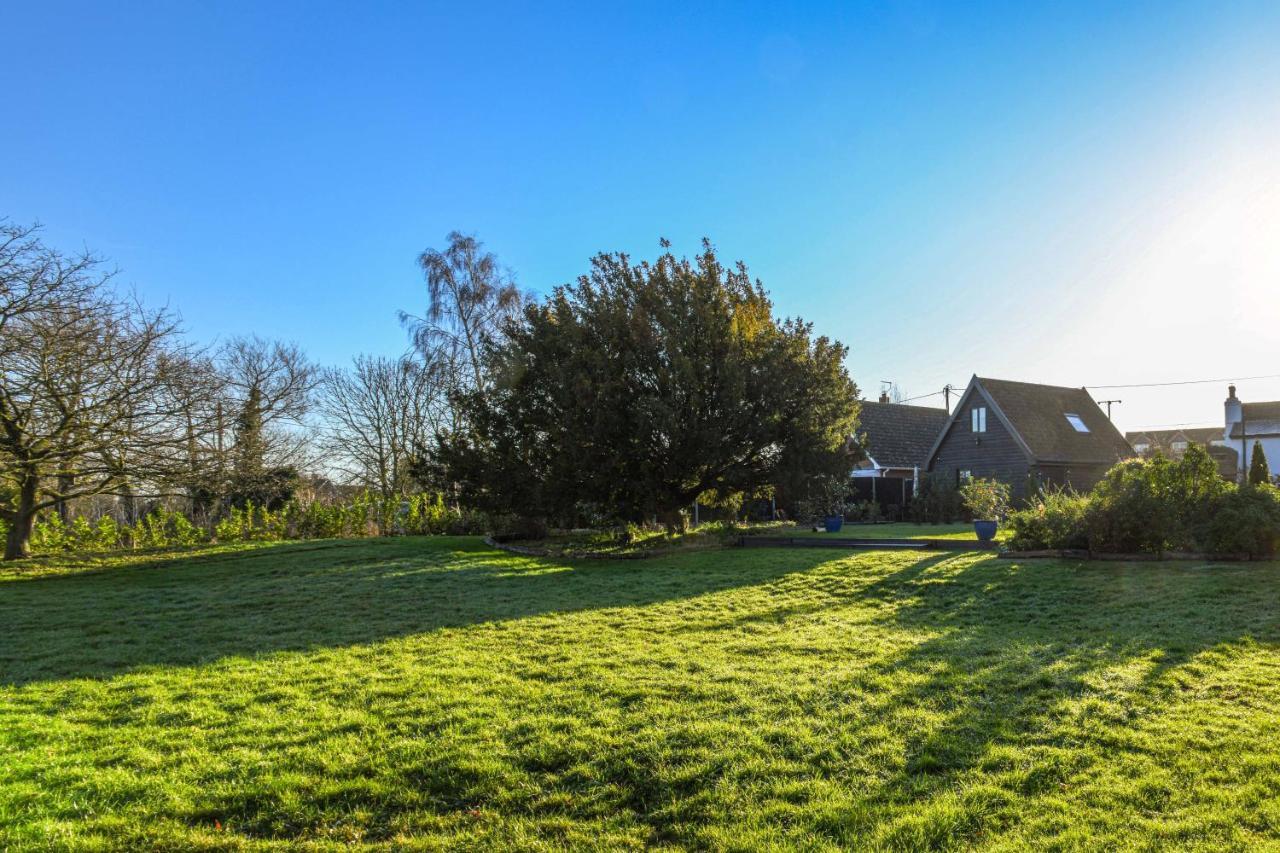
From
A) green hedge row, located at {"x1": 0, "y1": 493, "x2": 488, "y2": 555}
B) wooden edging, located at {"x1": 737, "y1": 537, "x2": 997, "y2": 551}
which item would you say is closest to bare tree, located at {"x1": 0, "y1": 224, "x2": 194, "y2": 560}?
green hedge row, located at {"x1": 0, "y1": 493, "x2": 488, "y2": 555}

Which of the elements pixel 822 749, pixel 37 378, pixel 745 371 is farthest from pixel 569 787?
pixel 37 378

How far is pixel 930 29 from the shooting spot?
35.3 feet

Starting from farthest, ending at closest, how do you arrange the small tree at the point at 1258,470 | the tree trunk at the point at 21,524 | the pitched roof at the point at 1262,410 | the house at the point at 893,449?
the pitched roof at the point at 1262,410
the house at the point at 893,449
the small tree at the point at 1258,470
the tree trunk at the point at 21,524

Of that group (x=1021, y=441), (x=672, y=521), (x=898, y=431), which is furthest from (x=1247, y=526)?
(x=898, y=431)

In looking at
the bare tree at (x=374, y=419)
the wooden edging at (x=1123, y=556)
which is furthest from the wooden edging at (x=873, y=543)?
the bare tree at (x=374, y=419)

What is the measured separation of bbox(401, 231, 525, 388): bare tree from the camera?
1072 inches

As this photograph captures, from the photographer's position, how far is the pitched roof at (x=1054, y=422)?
2856 cm

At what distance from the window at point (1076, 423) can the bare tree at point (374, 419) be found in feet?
90.2

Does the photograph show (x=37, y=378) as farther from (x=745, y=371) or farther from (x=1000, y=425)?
(x=1000, y=425)

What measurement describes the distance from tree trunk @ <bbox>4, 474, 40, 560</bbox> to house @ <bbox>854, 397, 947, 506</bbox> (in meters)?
27.0

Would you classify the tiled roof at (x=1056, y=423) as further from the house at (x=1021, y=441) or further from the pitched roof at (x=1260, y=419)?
the pitched roof at (x=1260, y=419)

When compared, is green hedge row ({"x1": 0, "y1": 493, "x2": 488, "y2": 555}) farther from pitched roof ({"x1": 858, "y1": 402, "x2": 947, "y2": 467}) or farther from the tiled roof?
the tiled roof

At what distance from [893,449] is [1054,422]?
7.01m

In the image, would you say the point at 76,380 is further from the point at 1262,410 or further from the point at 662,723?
the point at 1262,410
